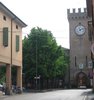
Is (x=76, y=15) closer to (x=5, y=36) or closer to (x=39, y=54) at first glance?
(x=39, y=54)

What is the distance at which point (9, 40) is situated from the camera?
4691cm

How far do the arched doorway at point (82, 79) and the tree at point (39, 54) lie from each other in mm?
19251

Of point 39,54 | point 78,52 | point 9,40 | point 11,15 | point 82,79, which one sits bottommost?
point 82,79

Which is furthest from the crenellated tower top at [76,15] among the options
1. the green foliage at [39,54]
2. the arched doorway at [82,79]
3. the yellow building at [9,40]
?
the yellow building at [9,40]

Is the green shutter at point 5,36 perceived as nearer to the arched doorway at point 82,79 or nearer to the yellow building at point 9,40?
the yellow building at point 9,40

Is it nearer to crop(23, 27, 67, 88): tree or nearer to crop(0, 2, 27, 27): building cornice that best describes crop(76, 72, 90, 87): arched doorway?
crop(23, 27, 67, 88): tree

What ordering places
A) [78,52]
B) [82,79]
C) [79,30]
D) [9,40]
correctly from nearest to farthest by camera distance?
[9,40]
[82,79]
[78,52]
[79,30]

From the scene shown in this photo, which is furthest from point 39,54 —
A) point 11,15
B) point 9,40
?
point 9,40

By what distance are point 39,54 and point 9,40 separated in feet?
101

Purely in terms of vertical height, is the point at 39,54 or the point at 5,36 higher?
the point at 39,54

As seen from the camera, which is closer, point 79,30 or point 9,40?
point 9,40

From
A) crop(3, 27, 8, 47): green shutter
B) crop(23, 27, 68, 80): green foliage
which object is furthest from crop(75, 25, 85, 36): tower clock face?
crop(3, 27, 8, 47): green shutter

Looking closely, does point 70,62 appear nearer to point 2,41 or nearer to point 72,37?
point 72,37

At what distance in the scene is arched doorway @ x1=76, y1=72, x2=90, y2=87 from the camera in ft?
322
